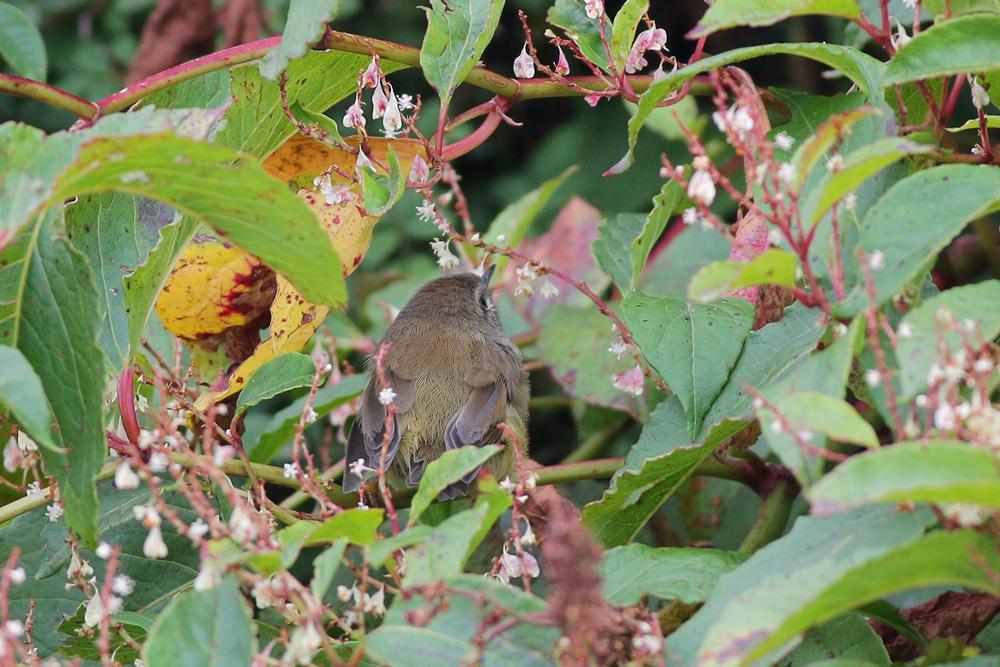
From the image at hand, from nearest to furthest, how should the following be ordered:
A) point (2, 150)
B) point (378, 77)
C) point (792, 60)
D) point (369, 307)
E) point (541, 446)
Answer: point (2, 150)
point (378, 77)
point (369, 307)
point (541, 446)
point (792, 60)

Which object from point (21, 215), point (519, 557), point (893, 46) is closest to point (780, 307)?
point (893, 46)

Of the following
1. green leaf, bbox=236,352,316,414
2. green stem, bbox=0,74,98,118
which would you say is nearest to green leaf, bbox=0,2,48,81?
green stem, bbox=0,74,98,118

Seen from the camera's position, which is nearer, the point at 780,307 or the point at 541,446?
the point at 780,307

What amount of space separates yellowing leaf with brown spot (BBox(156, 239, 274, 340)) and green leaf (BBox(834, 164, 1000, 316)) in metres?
1.52

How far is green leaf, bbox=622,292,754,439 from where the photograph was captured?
211 centimetres

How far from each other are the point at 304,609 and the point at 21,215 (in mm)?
610

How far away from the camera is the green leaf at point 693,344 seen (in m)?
2.11

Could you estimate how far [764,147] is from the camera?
59.7 inches

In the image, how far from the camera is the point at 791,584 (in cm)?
128

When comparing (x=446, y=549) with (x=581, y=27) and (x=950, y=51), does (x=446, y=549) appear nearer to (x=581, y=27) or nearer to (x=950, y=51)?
(x=950, y=51)

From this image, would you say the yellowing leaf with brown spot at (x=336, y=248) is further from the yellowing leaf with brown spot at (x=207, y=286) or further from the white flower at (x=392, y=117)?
the white flower at (x=392, y=117)

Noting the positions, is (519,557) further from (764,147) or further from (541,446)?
(541,446)

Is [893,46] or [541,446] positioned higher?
[893,46]

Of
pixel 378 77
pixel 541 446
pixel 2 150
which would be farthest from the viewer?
pixel 541 446
